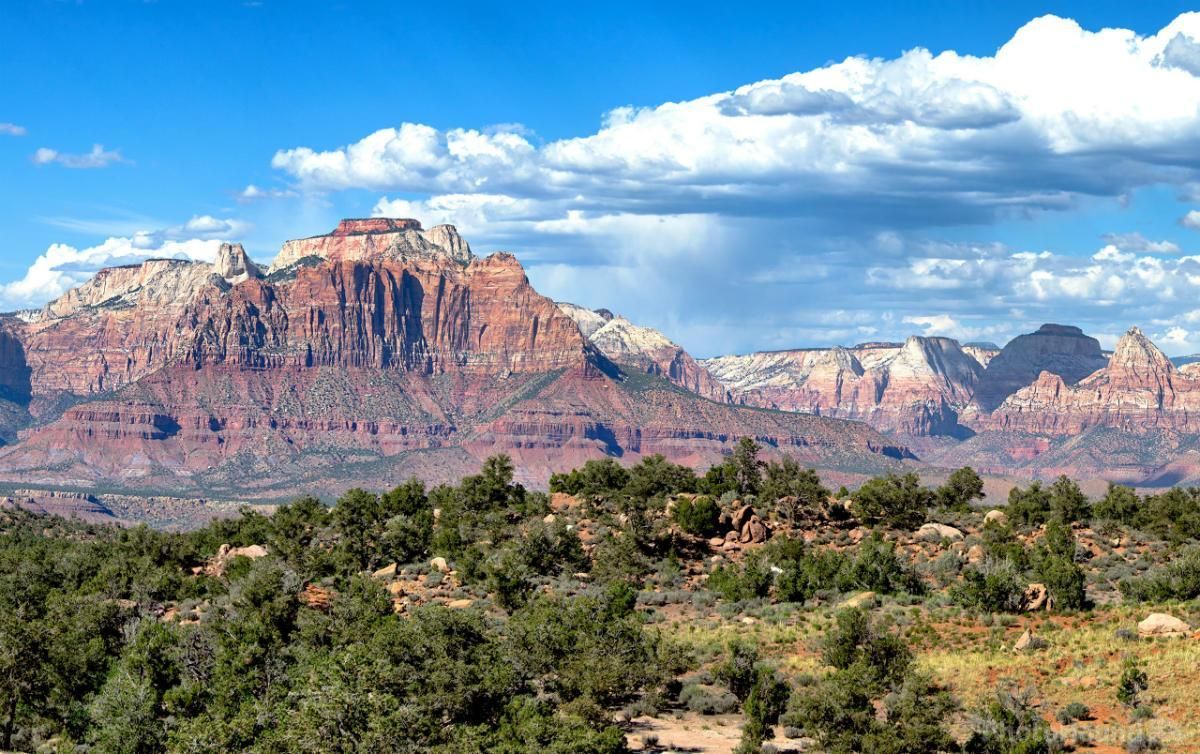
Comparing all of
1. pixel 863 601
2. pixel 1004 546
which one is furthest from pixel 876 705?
pixel 1004 546

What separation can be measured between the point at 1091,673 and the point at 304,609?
3935 cm

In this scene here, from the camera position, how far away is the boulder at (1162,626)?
228 feet

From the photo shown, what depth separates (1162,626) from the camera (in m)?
70.2

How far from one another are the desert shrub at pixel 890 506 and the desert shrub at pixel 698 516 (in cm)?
1184

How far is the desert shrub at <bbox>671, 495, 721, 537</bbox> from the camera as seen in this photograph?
105 m

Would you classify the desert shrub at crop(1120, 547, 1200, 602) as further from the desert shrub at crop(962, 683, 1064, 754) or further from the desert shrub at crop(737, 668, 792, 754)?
the desert shrub at crop(737, 668, 792, 754)

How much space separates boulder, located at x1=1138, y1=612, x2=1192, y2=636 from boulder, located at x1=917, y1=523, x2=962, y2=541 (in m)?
32.2

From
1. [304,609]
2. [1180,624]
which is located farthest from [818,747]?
[304,609]

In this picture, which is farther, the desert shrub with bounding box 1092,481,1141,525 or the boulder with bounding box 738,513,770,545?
the desert shrub with bounding box 1092,481,1141,525

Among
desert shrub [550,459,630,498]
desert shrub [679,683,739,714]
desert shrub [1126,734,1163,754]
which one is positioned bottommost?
Answer: desert shrub [679,683,739,714]

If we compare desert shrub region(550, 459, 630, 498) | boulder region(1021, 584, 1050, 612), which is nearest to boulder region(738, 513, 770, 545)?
desert shrub region(550, 459, 630, 498)

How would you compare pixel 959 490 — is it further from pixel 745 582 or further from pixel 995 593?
pixel 995 593

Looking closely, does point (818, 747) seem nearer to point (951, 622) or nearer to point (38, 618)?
point (951, 622)

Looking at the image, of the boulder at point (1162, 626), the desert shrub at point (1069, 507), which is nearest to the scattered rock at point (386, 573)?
the desert shrub at point (1069, 507)
